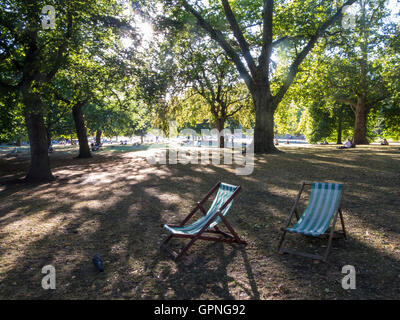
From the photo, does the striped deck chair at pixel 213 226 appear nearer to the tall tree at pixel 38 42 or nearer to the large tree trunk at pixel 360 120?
the tall tree at pixel 38 42

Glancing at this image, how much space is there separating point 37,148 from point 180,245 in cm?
1088

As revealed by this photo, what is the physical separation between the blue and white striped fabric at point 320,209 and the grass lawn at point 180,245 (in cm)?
44

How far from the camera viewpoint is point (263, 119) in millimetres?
16703

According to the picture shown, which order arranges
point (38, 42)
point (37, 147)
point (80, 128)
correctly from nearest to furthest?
point (38, 42)
point (37, 147)
point (80, 128)

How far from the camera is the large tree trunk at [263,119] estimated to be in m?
16.5

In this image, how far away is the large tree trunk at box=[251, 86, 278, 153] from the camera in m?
16.5

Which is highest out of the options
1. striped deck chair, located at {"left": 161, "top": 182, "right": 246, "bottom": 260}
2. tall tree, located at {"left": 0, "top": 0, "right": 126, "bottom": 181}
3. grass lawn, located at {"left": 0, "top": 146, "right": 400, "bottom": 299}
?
tall tree, located at {"left": 0, "top": 0, "right": 126, "bottom": 181}

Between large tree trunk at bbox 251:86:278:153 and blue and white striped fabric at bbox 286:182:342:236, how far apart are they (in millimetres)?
11948

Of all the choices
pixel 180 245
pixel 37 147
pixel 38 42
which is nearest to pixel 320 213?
pixel 180 245

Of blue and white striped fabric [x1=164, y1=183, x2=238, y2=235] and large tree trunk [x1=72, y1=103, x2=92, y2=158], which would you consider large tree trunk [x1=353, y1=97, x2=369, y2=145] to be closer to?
large tree trunk [x1=72, y1=103, x2=92, y2=158]

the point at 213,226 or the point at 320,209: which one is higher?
the point at 320,209

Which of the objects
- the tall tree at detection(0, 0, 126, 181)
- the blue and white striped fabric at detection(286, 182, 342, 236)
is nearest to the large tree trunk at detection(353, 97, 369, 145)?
the tall tree at detection(0, 0, 126, 181)

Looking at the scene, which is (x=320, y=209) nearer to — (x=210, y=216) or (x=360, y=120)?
(x=210, y=216)
